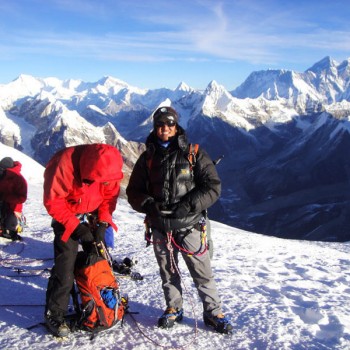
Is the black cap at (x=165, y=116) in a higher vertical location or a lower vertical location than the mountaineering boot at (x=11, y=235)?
higher

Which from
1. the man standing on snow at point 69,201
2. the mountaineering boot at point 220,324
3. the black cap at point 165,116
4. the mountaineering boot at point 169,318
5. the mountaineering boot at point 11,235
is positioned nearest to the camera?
the man standing on snow at point 69,201

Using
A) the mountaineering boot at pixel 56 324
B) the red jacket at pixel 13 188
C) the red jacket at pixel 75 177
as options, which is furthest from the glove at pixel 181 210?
the red jacket at pixel 13 188

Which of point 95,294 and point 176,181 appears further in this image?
point 95,294

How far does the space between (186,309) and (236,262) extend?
4368mm

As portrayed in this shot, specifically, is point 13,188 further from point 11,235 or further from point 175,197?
point 175,197

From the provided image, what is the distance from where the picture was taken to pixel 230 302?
8781 millimetres

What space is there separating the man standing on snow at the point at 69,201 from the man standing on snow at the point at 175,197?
60 cm

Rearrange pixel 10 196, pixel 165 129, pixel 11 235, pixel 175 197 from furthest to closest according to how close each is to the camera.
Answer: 1. pixel 11 235
2. pixel 10 196
3. pixel 165 129
4. pixel 175 197

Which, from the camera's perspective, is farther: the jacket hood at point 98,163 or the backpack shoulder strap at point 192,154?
the backpack shoulder strap at point 192,154

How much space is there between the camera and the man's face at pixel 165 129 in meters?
6.93

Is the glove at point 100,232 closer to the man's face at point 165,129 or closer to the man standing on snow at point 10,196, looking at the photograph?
the man's face at point 165,129

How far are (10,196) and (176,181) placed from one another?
8371 mm

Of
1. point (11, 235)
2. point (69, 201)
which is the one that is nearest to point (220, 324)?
point (69, 201)

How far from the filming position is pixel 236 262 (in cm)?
1237
